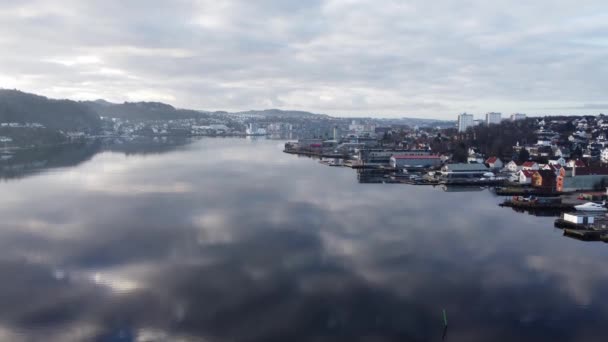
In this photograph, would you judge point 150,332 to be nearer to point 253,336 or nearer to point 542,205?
point 253,336

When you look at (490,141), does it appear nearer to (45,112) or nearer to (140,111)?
(45,112)

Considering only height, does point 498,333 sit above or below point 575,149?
below

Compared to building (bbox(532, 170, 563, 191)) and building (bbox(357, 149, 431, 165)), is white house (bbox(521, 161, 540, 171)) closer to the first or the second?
building (bbox(532, 170, 563, 191))

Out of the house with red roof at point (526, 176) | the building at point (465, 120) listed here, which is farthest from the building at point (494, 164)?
the building at point (465, 120)

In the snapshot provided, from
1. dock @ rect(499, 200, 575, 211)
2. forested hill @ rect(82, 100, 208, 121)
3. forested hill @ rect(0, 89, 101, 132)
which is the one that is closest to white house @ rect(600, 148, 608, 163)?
dock @ rect(499, 200, 575, 211)

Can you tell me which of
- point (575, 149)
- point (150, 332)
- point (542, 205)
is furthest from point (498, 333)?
point (575, 149)

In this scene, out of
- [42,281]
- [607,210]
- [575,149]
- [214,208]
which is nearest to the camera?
[42,281]

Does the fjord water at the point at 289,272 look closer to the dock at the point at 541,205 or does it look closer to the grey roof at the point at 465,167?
the dock at the point at 541,205
